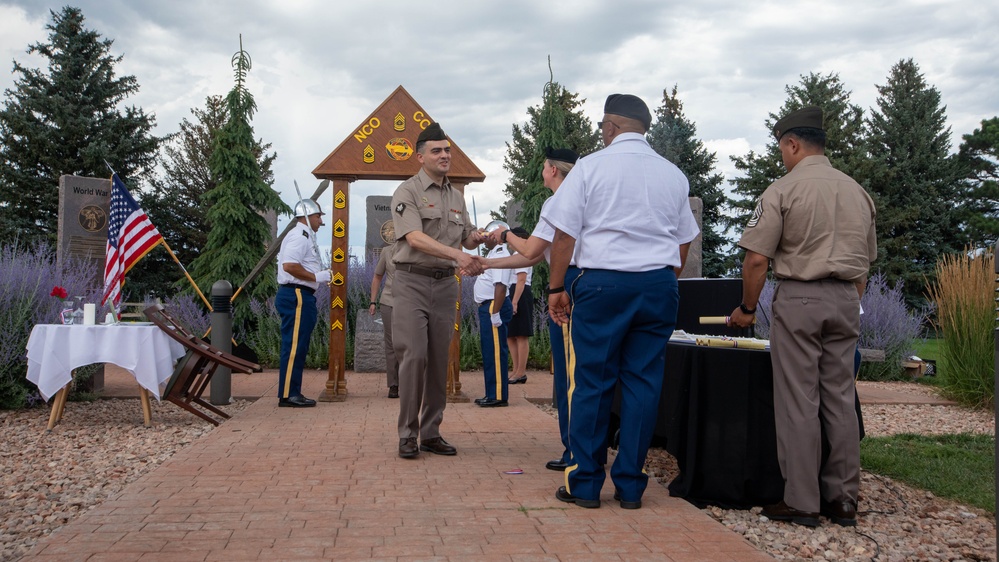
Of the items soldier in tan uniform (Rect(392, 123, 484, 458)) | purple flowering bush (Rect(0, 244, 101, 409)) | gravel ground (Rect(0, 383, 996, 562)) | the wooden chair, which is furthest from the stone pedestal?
soldier in tan uniform (Rect(392, 123, 484, 458))

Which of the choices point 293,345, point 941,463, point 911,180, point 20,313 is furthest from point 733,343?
point 911,180

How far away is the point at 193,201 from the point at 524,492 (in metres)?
30.1

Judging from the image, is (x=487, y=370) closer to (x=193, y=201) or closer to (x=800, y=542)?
(x=800, y=542)

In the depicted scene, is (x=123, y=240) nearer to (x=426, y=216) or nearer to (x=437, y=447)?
(x=426, y=216)

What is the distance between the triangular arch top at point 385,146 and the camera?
8.88 metres

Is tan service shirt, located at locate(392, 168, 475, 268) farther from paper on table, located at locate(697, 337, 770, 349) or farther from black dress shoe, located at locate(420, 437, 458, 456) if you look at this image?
paper on table, located at locate(697, 337, 770, 349)

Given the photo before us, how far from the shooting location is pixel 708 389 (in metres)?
4.49

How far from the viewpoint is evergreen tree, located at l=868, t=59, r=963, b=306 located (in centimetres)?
3722

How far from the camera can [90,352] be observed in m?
7.30

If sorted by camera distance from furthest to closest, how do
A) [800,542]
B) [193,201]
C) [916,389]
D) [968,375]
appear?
[193,201] → [916,389] → [968,375] → [800,542]

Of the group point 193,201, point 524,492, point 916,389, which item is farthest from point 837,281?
point 193,201

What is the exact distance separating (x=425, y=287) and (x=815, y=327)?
2.70 m

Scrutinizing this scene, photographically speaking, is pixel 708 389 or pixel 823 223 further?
pixel 708 389

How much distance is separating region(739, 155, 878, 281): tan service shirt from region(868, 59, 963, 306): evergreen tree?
114 feet
